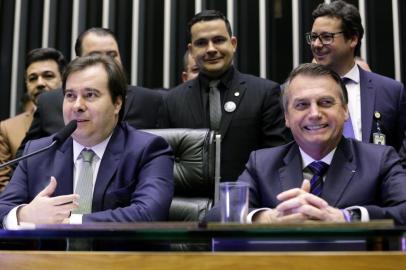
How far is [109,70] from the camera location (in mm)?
2236

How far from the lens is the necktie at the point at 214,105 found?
2945 mm

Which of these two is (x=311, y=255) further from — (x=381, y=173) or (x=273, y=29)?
(x=273, y=29)

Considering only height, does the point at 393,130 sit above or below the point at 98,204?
above

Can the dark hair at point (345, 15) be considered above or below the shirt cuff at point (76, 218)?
above

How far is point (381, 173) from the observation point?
6.11 feet

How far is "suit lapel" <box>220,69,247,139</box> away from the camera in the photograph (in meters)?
2.90

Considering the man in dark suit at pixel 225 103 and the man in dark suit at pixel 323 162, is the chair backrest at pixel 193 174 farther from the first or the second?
the man in dark suit at pixel 225 103

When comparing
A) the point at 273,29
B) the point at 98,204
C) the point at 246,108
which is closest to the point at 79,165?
the point at 98,204

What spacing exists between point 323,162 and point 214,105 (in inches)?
45.4

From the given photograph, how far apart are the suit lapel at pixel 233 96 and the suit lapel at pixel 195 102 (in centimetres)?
11

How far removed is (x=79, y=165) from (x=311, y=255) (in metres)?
1.37

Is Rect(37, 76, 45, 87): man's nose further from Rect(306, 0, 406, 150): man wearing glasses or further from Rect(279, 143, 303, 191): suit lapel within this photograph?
Rect(279, 143, 303, 191): suit lapel

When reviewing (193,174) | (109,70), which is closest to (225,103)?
(193,174)

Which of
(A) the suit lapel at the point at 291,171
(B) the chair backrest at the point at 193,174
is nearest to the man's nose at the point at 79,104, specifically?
(B) the chair backrest at the point at 193,174
